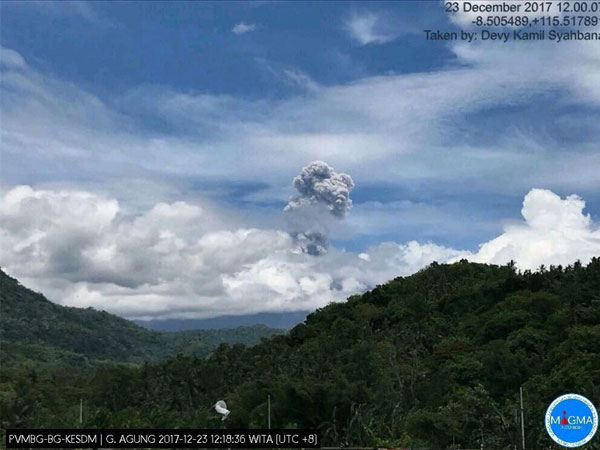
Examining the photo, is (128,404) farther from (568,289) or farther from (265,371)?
(568,289)

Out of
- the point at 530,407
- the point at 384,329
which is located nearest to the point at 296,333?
the point at 384,329

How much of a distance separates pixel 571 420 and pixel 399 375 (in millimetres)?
46380

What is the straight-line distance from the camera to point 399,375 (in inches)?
2239

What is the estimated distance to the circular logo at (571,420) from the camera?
11.2 m

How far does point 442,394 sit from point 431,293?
36.9m

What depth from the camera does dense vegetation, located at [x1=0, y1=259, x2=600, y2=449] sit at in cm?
3794

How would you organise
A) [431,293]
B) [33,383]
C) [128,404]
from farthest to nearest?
[431,293], [33,383], [128,404]

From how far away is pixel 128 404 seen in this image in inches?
2474
